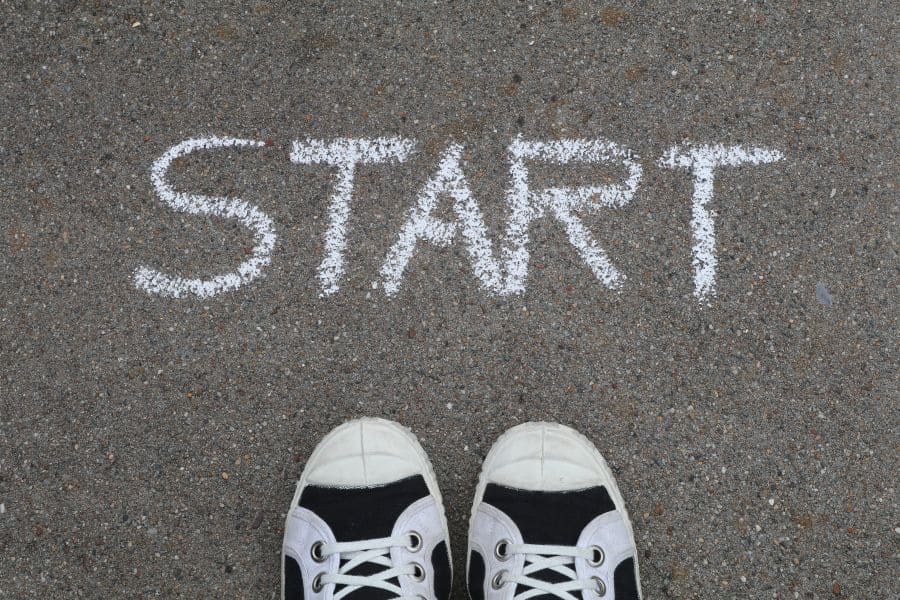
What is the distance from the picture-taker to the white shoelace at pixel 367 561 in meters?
1.81

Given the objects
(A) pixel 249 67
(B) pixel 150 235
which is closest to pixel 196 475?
(B) pixel 150 235

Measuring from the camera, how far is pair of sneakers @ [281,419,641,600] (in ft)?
6.01

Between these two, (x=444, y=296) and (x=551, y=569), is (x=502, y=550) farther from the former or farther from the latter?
(x=444, y=296)

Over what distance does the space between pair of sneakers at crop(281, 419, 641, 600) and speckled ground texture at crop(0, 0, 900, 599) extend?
9cm

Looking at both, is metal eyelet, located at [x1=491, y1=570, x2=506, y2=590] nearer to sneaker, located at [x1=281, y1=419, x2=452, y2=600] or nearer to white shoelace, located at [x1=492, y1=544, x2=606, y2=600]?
white shoelace, located at [x1=492, y1=544, x2=606, y2=600]

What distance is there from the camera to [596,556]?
6.12 ft

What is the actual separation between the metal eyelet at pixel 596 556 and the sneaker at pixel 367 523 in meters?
0.47

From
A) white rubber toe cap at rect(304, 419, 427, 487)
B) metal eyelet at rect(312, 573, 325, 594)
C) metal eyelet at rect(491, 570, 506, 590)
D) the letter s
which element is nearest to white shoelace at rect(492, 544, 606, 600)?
metal eyelet at rect(491, 570, 506, 590)

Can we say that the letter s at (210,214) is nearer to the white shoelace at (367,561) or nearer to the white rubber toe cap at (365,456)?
the white rubber toe cap at (365,456)

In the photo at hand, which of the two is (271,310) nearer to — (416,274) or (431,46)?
(416,274)

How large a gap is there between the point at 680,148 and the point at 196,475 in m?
2.07

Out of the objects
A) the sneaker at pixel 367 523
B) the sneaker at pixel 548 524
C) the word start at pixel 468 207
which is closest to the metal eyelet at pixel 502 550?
the sneaker at pixel 548 524

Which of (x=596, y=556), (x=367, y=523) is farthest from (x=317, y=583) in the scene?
(x=596, y=556)

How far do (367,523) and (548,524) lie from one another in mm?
594
